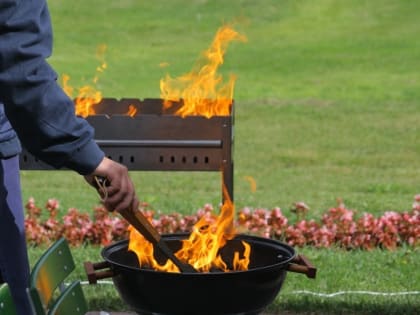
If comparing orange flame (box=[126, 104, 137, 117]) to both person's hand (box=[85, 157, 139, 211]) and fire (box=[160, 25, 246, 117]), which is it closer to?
fire (box=[160, 25, 246, 117])

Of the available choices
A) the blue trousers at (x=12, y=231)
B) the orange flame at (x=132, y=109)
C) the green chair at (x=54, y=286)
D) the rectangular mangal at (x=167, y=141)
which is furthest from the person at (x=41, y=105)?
the orange flame at (x=132, y=109)

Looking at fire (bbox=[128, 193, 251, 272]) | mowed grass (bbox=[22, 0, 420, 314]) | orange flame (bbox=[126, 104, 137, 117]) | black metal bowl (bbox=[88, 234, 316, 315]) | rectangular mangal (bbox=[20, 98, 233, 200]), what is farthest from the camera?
mowed grass (bbox=[22, 0, 420, 314])

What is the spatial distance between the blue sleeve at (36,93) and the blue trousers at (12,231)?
38.4 inches

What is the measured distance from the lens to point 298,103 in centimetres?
1792

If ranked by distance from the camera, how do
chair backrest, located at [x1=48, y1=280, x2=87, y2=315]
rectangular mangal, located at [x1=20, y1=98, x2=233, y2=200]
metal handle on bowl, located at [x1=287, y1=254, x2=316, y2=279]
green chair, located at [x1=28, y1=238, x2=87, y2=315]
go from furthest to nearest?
1. rectangular mangal, located at [x1=20, y1=98, x2=233, y2=200]
2. metal handle on bowl, located at [x1=287, y1=254, x2=316, y2=279]
3. chair backrest, located at [x1=48, y1=280, x2=87, y2=315]
4. green chair, located at [x1=28, y1=238, x2=87, y2=315]

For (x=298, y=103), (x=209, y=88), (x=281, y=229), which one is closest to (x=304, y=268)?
(x=209, y=88)

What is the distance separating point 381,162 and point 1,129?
9.17 m

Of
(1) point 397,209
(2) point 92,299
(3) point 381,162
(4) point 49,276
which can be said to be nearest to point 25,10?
(4) point 49,276

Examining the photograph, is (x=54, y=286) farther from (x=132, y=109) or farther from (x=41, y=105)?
(x=132, y=109)

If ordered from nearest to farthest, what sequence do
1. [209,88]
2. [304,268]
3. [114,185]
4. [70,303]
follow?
1. [114,185]
2. [70,303]
3. [304,268]
4. [209,88]

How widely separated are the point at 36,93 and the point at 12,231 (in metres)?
1.27

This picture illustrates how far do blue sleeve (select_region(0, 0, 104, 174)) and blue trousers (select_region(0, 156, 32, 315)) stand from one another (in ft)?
3.20

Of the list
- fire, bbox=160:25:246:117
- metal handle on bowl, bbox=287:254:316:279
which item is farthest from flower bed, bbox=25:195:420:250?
metal handle on bowl, bbox=287:254:316:279

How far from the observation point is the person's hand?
3000 millimetres
